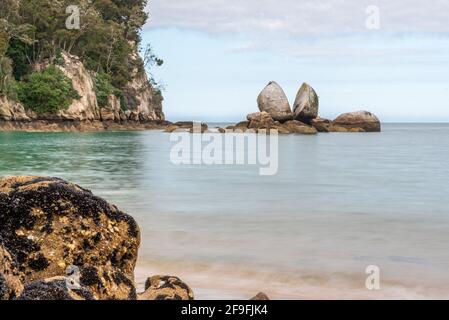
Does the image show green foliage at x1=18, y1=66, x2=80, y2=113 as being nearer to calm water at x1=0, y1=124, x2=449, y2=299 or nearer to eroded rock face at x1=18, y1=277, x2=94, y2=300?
calm water at x1=0, y1=124, x2=449, y2=299

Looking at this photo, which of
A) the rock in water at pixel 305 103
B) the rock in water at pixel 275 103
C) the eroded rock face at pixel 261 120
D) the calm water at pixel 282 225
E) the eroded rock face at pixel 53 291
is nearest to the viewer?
the eroded rock face at pixel 53 291

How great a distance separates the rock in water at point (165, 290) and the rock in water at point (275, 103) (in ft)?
212

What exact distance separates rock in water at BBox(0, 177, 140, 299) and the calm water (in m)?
1.80

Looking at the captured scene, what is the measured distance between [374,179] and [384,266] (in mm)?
16709

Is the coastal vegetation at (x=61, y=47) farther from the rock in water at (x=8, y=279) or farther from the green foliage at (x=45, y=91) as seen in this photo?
the rock in water at (x=8, y=279)

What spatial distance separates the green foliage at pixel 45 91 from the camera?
63656mm

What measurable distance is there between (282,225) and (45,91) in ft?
180

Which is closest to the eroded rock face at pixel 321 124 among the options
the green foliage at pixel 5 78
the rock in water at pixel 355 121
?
the rock in water at pixel 355 121

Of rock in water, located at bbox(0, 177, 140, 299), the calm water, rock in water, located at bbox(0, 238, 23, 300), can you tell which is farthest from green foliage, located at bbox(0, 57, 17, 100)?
rock in water, located at bbox(0, 238, 23, 300)

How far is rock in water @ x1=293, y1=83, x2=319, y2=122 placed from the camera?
230 feet
